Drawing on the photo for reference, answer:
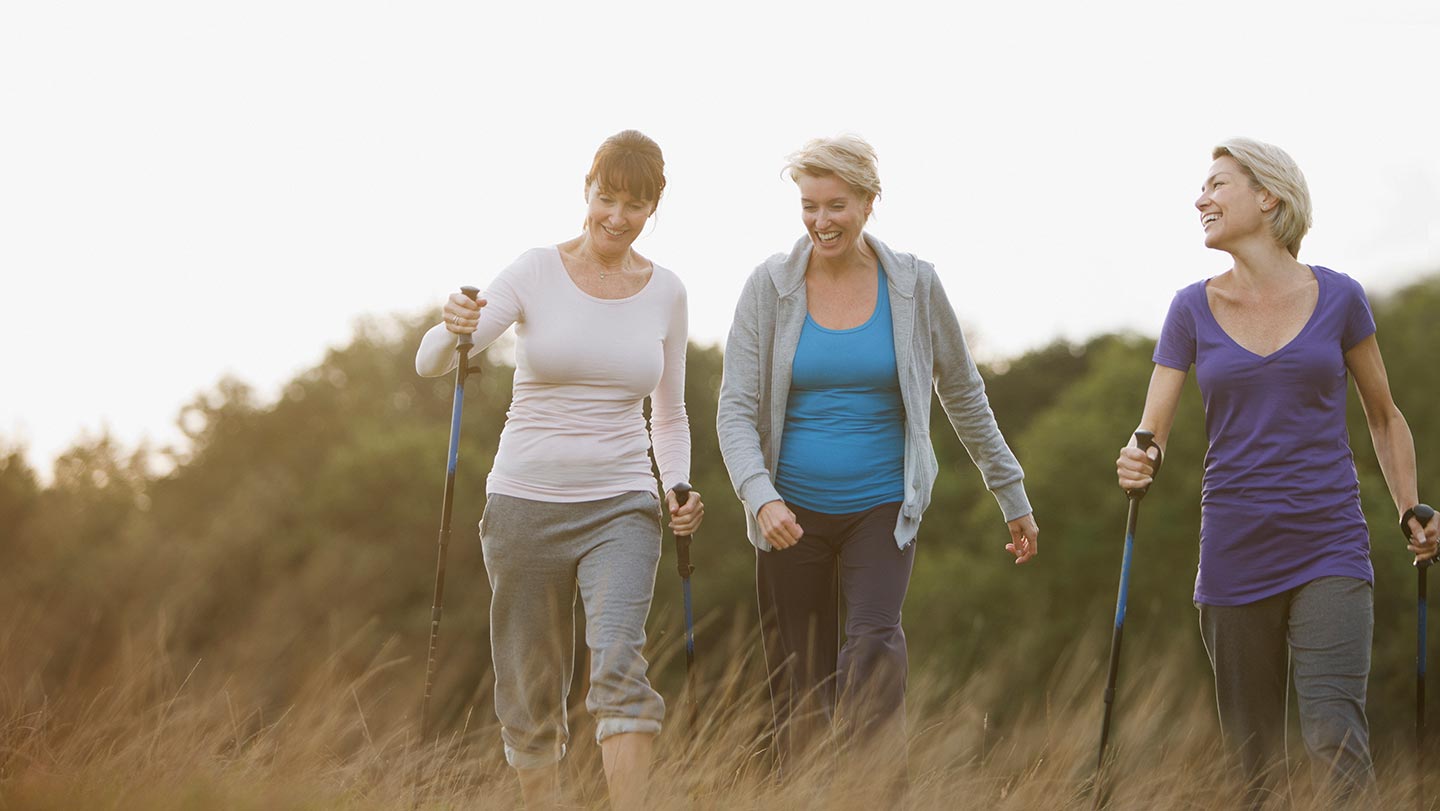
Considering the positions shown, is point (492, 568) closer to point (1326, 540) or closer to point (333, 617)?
point (333, 617)

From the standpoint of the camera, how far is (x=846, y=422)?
4156 millimetres

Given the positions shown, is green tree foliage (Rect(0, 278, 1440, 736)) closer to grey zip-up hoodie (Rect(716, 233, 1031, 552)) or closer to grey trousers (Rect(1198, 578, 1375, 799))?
grey zip-up hoodie (Rect(716, 233, 1031, 552))

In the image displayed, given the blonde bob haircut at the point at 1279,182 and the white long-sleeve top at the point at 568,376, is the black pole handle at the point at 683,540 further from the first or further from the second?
the blonde bob haircut at the point at 1279,182

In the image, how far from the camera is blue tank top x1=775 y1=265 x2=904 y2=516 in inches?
162

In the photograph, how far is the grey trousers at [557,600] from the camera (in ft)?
12.7

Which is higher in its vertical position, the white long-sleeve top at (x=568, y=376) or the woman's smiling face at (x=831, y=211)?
the woman's smiling face at (x=831, y=211)

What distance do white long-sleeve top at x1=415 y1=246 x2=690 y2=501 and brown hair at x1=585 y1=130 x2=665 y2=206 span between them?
28 centimetres

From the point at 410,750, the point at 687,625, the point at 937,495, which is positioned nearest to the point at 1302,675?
the point at 687,625

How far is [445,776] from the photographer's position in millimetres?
3689

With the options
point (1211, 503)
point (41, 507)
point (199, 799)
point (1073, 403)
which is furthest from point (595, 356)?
point (1073, 403)

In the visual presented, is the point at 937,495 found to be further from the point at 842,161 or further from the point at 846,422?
the point at 842,161

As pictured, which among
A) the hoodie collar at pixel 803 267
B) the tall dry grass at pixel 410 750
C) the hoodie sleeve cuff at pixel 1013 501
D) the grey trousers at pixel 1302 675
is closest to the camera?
the tall dry grass at pixel 410 750

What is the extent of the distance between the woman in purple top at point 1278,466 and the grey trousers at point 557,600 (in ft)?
4.96

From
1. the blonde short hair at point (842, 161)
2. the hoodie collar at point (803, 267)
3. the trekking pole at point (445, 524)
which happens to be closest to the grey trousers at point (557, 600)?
the trekking pole at point (445, 524)
